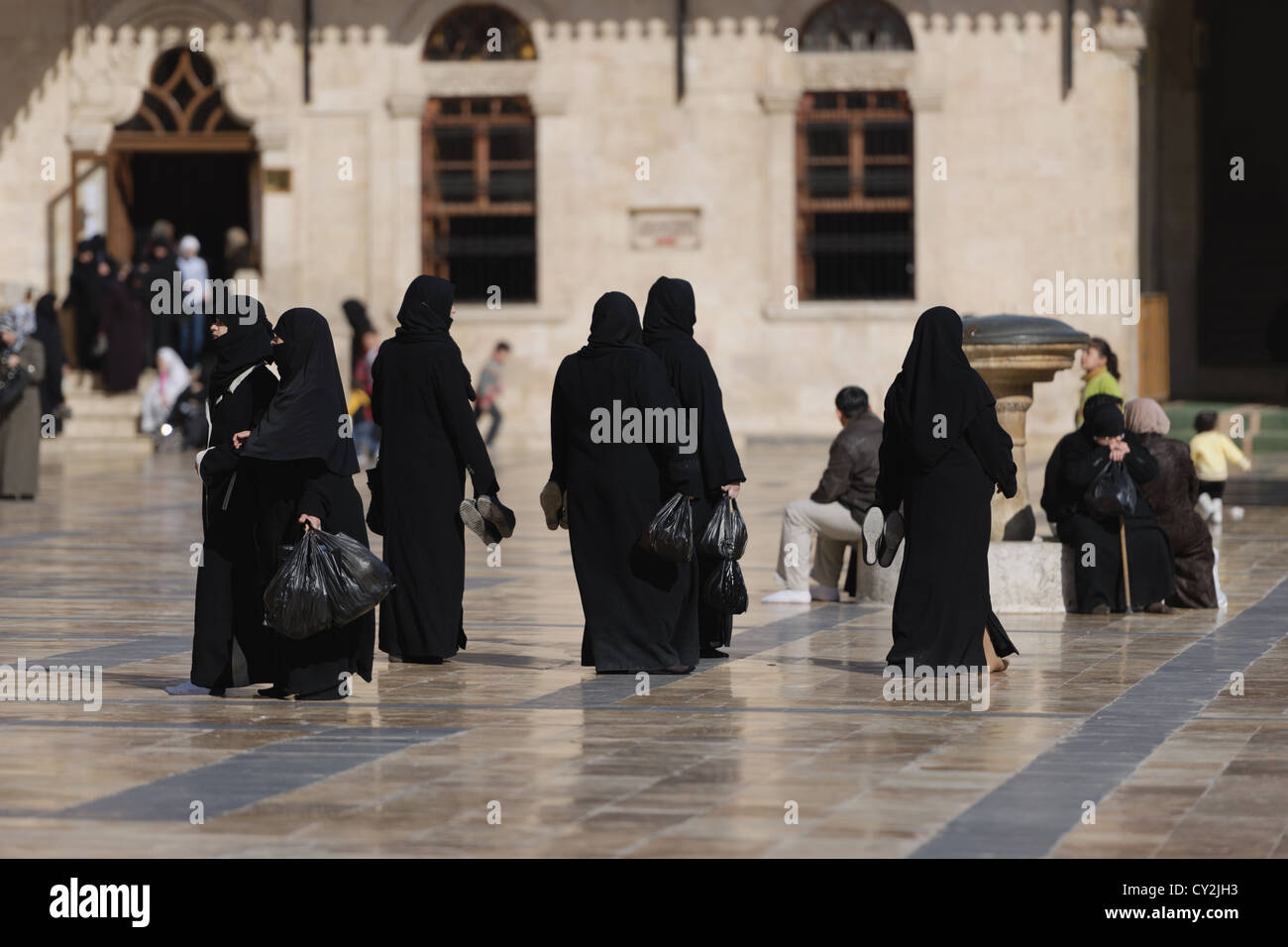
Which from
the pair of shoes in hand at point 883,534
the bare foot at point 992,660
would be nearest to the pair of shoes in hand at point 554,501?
the pair of shoes in hand at point 883,534

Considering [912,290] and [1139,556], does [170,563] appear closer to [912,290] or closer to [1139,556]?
[1139,556]

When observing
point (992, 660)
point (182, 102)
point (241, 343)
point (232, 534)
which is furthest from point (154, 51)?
point (992, 660)

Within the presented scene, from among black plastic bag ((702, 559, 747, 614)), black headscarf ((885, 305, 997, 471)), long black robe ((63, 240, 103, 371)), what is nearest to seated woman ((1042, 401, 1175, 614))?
black headscarf ((885, 305, 997, 471))

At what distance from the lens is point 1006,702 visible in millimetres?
8758

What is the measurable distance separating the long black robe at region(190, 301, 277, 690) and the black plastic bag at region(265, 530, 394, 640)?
1.11ft

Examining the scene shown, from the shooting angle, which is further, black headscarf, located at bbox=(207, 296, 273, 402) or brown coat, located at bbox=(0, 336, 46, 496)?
brown coat, located at bbox=(0, 336, 46, 496)

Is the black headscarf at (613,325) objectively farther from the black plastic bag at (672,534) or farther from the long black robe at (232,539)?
the long black robe at (232,539)

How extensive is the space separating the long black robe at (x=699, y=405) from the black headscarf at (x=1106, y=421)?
262 centimetres

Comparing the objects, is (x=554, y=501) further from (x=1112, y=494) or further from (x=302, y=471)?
(x=1112, y=494)

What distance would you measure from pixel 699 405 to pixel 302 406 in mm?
1746

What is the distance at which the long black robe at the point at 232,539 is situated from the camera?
8.95 m

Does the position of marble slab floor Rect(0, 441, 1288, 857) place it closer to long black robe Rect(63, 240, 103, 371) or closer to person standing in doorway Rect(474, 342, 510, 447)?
person standing in doorway Rect(474, 342, 510, 447)

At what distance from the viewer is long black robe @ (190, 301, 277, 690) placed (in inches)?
352

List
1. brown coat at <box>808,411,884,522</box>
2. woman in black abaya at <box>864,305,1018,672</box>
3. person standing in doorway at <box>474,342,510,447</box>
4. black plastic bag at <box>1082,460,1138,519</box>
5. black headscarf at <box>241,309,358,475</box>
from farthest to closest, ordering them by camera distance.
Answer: person standing in doorway at <box>474,342,510,447</box> < brown coat at <box>808,411,884,522</box> < black plastic bag at <box>1082,460,1138,519</box> < woman in black abaya at <box>864,305,1018,672</box> < black headscarf at <box>241,309,358,475</box>
